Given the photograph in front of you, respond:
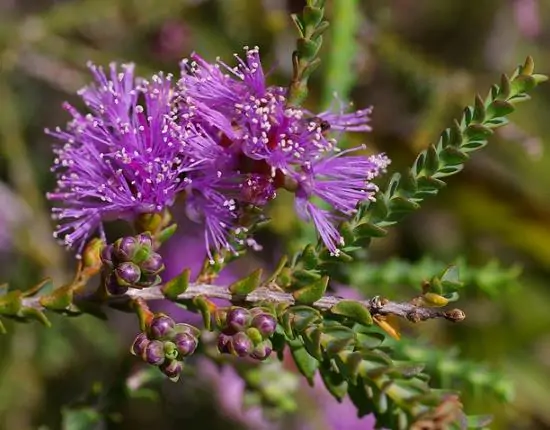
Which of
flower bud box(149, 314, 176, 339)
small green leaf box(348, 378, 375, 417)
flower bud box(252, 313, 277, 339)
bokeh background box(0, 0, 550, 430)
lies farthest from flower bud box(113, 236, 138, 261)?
bokeh background box(0, 0, 550, 430)

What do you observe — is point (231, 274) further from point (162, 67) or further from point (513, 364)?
point (513, 364)

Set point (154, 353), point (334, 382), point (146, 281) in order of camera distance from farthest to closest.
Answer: point (334, 382)
point (146, 281)
point (154, 353)

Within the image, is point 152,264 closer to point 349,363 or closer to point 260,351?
point 260,351

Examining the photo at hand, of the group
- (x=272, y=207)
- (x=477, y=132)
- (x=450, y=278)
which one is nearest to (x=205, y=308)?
(x=450, y=278)

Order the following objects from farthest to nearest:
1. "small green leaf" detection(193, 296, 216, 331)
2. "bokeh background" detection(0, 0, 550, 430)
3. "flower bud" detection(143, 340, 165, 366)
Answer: "bokeh background" detection(0, 0, 550, 430), "small green leaf" detection(193, 296, 216, 331), "flower bud" detection(143, 340, 165, 366)

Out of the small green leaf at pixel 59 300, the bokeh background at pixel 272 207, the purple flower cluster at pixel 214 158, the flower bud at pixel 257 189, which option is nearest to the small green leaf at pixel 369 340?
the purple flower cluster at pixel 214 158

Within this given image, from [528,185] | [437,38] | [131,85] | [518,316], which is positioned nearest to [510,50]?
[437,38]

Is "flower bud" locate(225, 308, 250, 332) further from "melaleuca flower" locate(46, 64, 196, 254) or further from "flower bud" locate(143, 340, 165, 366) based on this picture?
"melaleuca flower" locate(46, 64, 196, 254)
